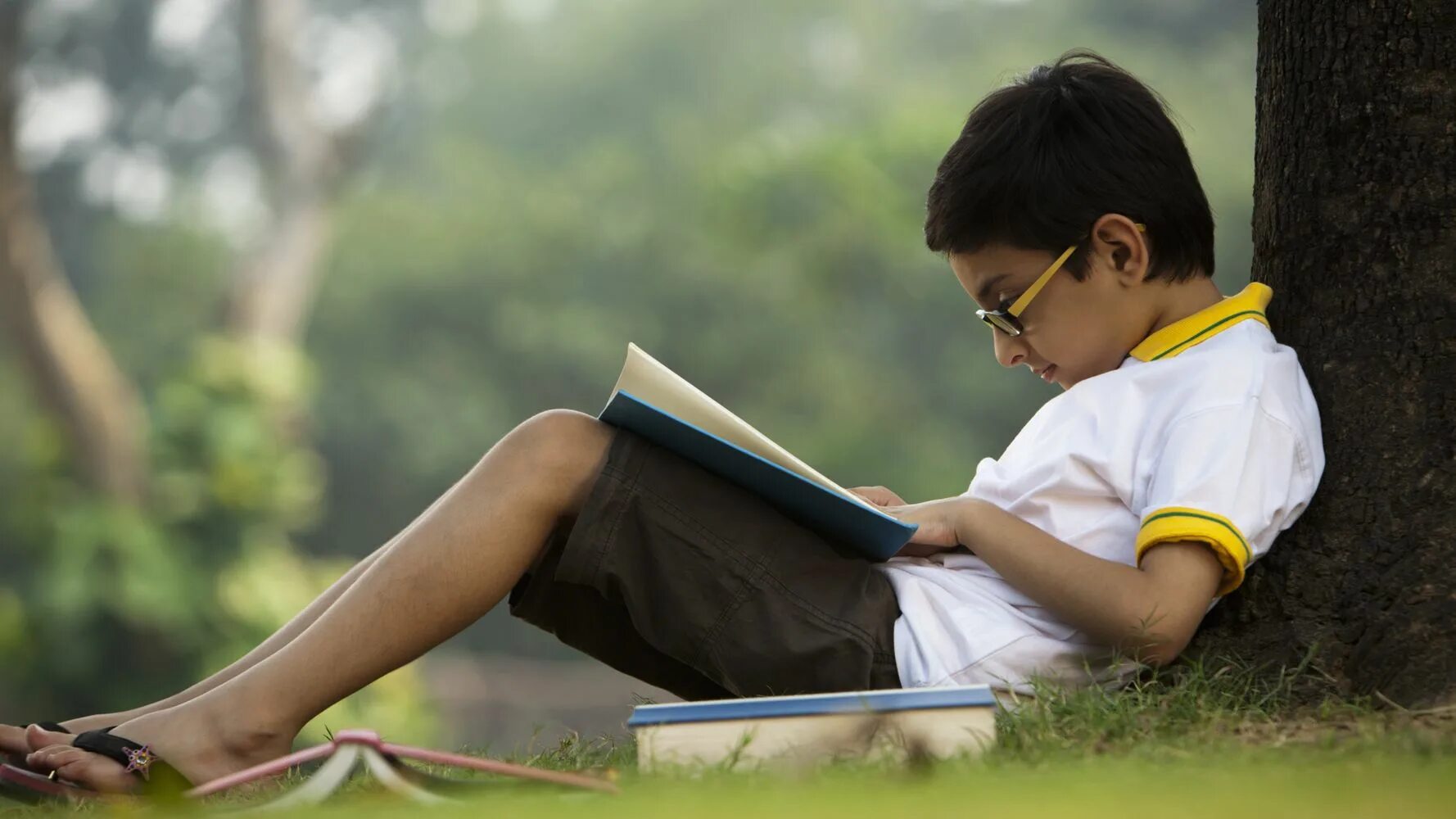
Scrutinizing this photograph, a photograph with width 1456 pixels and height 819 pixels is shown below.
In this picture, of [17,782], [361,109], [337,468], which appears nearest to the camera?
[17,782]

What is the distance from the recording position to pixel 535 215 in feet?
62.0

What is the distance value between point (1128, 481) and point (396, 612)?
1006 mm

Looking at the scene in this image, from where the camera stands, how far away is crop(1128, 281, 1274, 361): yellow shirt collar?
2244mm

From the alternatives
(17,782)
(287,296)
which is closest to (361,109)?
(287,296)

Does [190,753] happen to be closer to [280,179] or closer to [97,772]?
[97,772]

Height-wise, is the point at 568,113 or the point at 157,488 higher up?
the point at 568,113

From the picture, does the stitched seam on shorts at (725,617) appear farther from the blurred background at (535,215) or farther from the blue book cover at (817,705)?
the blurred background at (535,215)

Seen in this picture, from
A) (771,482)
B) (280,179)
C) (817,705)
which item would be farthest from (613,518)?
(280,179)

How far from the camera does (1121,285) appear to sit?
7.59 feet

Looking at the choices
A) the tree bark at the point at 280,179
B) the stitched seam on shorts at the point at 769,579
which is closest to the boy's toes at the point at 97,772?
the stitched seam on shorts at the point at 769,579

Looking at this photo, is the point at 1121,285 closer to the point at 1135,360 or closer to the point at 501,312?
the point at 1135,360

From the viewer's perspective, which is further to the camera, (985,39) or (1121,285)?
(985,39)

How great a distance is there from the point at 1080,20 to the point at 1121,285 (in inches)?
689

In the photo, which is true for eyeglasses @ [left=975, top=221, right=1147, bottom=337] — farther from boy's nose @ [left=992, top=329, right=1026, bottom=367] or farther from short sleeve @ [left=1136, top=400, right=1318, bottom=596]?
short sleeve @ [left=1136, top=400, right=1318, bottom=596]
